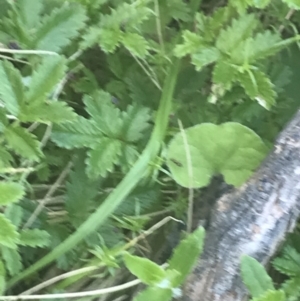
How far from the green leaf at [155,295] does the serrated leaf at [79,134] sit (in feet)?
0.62

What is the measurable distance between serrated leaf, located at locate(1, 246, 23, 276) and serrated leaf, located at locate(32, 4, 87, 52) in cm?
25

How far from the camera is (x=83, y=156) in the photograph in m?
0.71

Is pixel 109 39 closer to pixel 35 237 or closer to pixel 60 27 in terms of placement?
pixel 60 27

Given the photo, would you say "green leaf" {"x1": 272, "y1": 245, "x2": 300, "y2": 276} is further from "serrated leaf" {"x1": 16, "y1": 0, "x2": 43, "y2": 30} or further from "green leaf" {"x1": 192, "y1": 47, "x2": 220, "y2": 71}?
"serrated leaf" {"x1": 16, "y1": 0, "x2": 43, "y2": 30}

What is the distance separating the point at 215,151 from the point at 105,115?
15cm

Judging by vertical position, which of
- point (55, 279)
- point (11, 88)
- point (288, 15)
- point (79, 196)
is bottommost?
point (55, 279)

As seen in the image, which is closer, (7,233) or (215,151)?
(7,233)

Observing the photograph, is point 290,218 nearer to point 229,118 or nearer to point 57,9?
point 229,118

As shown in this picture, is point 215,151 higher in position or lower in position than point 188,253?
higher

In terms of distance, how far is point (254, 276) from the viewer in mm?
608

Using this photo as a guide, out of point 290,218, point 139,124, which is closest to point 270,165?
point 290,218

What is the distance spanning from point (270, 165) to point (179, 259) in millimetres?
159

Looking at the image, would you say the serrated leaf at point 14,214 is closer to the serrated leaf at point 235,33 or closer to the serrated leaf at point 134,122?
the serrated leaf at point 134,122

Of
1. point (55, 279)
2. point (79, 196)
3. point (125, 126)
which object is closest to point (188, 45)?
point (125, 126)
